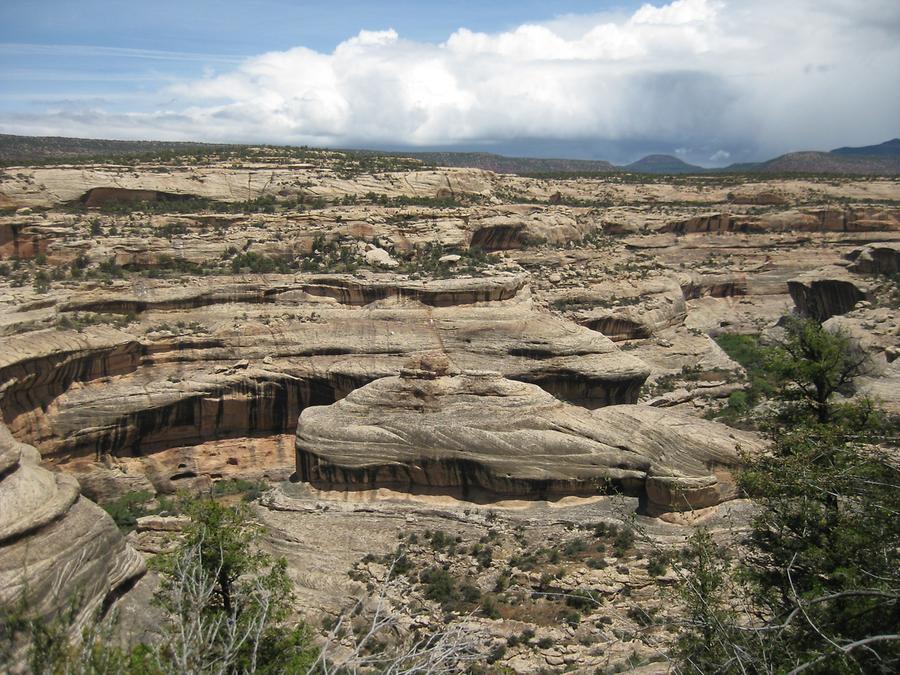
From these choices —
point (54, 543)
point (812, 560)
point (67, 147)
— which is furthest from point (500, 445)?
point (67, 147)

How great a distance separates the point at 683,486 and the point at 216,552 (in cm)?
1135

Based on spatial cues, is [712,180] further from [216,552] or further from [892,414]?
[216,552]

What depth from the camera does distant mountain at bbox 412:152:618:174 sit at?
117519 millimetres

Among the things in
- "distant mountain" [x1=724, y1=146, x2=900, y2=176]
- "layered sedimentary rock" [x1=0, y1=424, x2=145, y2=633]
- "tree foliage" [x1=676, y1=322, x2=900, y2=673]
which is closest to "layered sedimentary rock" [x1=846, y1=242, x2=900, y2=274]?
"tree foliage" [x1=676, y1=322, x2=900, y2=673]

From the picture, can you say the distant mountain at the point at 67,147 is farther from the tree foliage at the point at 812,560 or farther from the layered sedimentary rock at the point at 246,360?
the tree foliage at the point at 812,560

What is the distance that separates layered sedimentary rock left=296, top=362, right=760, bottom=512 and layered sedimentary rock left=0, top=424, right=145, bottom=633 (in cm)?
741

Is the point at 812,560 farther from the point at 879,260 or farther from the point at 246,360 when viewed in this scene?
the point at 879,260

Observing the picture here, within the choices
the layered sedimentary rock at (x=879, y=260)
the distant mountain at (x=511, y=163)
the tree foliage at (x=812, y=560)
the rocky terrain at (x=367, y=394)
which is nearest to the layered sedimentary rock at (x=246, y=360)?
the rocky terrain at (x=367, y=394)

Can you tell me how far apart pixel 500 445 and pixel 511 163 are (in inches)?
4660

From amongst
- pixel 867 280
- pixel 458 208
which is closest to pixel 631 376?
pixel 458 208

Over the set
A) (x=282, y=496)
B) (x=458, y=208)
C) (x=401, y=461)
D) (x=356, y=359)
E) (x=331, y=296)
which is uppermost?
(x=458, y=208)

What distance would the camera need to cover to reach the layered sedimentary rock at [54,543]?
10.7 meters

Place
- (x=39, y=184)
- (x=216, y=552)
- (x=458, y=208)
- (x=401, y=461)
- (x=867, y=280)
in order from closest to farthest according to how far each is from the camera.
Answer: (x=216, y=552)
(x=401, y=461)
(x=39, y=184)
(x=458, y=208)
(x=867, y=280)

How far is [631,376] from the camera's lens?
917 inches
